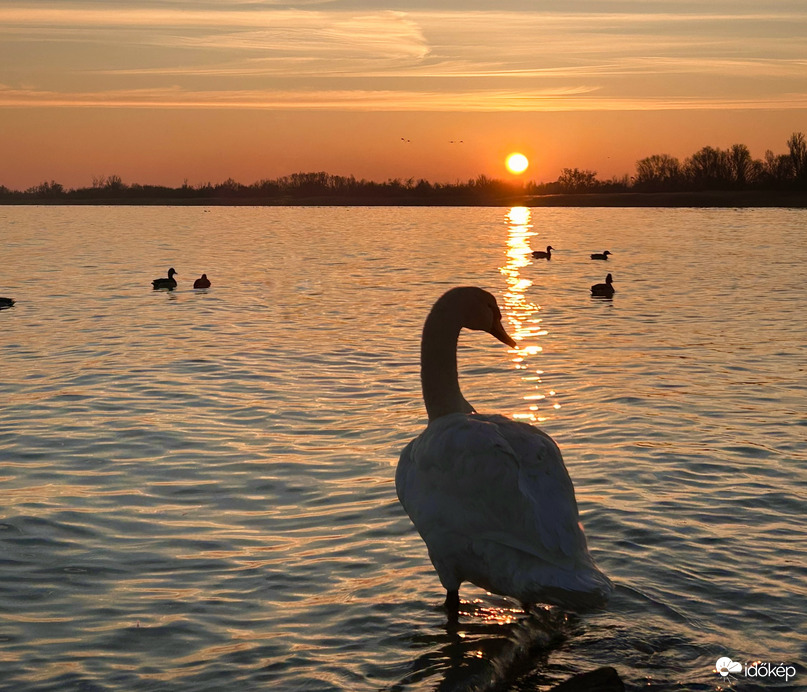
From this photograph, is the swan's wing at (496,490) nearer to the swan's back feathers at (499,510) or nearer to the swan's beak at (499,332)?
the swan's back feathers at (499,510)

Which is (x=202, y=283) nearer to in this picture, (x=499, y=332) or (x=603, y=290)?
(x=603, y=290)

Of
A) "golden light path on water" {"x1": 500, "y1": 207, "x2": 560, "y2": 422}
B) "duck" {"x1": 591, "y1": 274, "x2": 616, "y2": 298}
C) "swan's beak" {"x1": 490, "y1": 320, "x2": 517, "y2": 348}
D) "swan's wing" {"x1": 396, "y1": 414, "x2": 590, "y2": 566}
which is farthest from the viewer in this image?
"duck" {"x1": 591, "y1": 274, "x2": 616, "y2": 298}

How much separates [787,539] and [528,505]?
2.74m

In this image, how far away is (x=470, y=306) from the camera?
22.5ft

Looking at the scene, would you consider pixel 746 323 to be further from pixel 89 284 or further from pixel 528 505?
pixel 89 284

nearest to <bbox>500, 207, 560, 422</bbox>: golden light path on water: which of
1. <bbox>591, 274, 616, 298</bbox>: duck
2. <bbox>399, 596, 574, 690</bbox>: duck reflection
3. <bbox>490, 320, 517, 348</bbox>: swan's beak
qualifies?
<bbox>591, 274, 616, 298</bbox>: duck

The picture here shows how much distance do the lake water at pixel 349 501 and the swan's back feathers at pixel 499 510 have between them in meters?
0.56

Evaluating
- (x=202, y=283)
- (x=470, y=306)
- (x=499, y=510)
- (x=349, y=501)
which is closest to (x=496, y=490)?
(x=499, y=510)

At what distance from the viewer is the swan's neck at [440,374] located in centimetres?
653

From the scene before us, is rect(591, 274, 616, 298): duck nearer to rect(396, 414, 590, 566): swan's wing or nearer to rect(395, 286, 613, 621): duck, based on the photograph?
rect(395, 286, 613, 621): duck

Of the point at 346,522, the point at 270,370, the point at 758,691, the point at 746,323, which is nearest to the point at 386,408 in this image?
the point at 270,370

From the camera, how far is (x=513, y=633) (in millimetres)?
5668

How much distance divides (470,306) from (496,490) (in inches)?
75.1

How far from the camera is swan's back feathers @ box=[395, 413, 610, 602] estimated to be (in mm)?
4957
